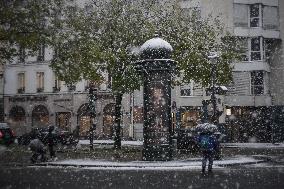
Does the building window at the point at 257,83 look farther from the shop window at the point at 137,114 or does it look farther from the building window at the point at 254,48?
the shop window at the point at 137,114

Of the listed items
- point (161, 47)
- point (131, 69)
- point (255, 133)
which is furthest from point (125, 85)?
point (255, 133)

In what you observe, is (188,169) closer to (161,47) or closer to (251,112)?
(161,47)

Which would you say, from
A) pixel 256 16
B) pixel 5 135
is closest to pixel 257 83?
pixel 256 16

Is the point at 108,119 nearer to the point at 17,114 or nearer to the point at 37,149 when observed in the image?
the point at 17,114

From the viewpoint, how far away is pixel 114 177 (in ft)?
50.2

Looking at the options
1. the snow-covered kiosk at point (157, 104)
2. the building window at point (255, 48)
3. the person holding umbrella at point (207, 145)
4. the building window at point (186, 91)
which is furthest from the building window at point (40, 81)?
the person holding umbrella at point (207, 145)

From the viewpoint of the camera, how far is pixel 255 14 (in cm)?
4500

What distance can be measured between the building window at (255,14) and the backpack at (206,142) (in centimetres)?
3068

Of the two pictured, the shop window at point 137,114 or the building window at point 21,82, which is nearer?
the shop window at point 137,114

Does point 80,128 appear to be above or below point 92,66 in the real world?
below

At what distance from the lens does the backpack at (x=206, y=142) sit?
53.2ft

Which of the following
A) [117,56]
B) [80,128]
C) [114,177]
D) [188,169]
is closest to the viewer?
[114,177]

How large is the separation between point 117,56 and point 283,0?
2371cm

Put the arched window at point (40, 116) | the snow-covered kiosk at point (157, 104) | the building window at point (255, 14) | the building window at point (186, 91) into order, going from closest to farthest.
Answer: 1. the snow-covered kiosk at point (157, 104)
2. the building window at point (255, 14)
3. the building window at point (186, 91)
4. the arched window at point (40, 116)
